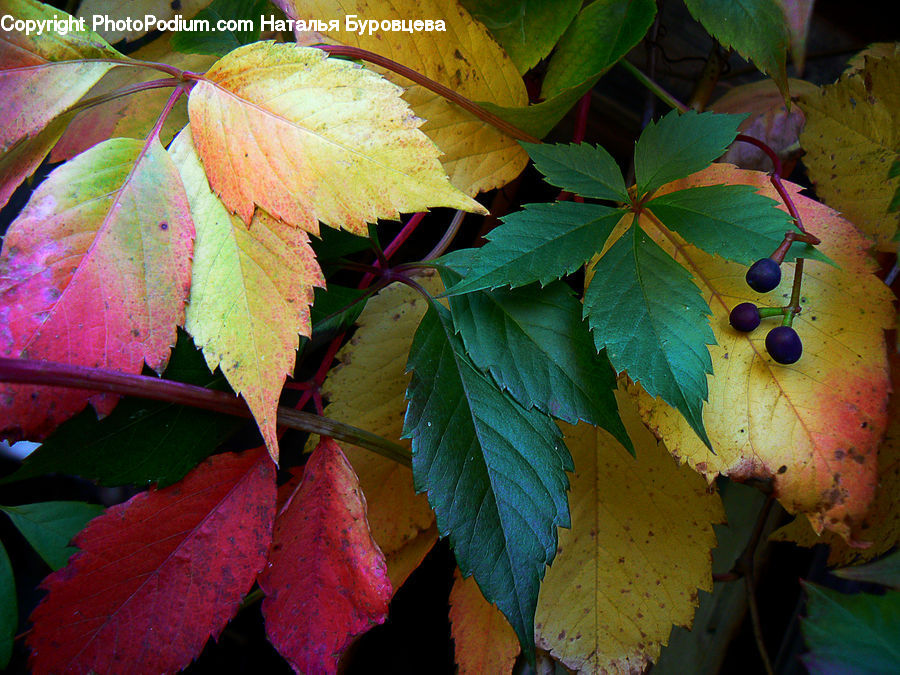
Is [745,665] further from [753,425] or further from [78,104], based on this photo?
[78,104]

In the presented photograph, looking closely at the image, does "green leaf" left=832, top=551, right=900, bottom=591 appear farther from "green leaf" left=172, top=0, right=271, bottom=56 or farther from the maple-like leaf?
"green leaf" left=172, top=0, right=271, bottom=56

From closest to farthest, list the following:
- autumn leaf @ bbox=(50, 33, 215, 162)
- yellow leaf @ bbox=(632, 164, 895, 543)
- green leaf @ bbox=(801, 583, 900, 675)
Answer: green leaf @ bbox=(801, 583, 900, 675) < yellow leaf @ bbox=(632, 164, 895, 543) < autumn leaf @ bbox=(50, 33, 215, 162)

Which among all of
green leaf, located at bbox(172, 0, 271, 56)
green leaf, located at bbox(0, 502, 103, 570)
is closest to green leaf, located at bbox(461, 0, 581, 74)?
green leaf, located at bbox(172, 0, 271, 56)

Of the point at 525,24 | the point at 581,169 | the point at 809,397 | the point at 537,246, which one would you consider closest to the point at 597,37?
the point at 525,24

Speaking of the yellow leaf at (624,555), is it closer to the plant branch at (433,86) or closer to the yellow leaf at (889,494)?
the yellow leaf at (889,494)

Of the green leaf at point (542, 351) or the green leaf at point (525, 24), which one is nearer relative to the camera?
the green leaf at point (542, 351)

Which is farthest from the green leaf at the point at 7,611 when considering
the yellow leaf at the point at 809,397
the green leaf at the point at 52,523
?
the yellow leaf at the point at 809,397
